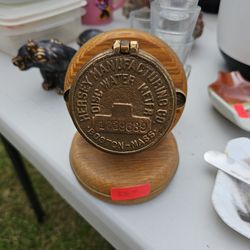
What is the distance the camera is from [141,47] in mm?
301

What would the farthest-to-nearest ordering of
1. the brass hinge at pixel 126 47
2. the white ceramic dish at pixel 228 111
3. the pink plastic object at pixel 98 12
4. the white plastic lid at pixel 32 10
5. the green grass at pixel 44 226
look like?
the green grass at pixel 44 226
the pink plastic object at pixel 98 12
the white plastic lid at pixel 32 10
the white ceramic dish at pixel 228 111
the brass hinge at pixel 126 47

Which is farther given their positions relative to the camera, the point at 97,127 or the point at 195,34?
the point at 195,34

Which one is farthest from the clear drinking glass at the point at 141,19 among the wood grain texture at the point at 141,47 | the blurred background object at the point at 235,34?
the wood grain texture at the point at 141,47

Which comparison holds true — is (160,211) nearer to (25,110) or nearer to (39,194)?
(25,110)

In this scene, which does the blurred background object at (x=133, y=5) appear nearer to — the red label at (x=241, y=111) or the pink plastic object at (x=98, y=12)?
the pink plastic object at (x=98, y=12)

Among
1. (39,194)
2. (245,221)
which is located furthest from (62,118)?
(39,194)

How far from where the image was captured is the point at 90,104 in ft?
1.00

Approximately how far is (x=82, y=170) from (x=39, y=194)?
70 cm

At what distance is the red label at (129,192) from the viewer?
328 mm

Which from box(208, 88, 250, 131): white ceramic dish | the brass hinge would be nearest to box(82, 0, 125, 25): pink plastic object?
box(208, 88, 250, 131): white ceramic dish

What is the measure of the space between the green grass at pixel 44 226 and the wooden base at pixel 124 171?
0.58 m

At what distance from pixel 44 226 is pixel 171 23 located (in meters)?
0.68

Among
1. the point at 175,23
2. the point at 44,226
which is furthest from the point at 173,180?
the point at 44,226

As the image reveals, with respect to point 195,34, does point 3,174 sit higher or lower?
lower
